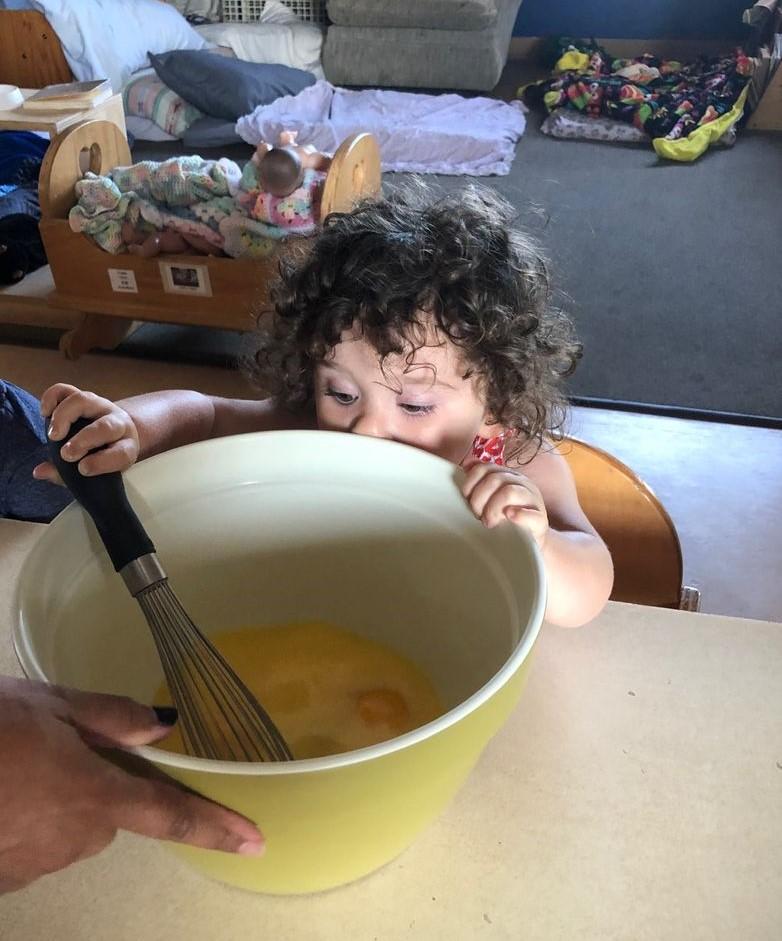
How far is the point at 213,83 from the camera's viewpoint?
3.26m

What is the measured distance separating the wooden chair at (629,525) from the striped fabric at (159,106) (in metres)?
3.01

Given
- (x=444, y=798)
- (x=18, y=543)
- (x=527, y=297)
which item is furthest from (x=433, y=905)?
(x=527, y=297)

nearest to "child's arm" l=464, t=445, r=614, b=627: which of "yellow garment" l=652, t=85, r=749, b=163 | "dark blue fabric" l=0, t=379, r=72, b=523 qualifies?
"dark blue fabric" l=0, t=379, r=72, b=523

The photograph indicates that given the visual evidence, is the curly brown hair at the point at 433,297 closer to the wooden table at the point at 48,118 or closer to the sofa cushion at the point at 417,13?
the wooden table at the point at 48,118

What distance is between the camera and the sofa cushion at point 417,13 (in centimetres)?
354

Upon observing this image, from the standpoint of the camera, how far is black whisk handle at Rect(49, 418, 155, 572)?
1.41ft

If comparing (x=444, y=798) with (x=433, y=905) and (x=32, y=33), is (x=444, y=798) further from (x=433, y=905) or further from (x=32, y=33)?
(x=32, y=33)

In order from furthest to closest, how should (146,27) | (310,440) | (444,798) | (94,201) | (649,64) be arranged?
(649,64), (146,27), (94,201), (310,440), (444,798)

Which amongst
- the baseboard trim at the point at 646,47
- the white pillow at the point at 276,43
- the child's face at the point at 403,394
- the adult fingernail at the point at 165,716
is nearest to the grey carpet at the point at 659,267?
the white pillow at the point at 276,43

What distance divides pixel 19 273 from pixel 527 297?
5.84 feet

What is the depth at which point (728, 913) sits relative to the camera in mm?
423

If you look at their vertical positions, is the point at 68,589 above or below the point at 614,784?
above

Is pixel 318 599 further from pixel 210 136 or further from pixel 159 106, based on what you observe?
pixel 159 106

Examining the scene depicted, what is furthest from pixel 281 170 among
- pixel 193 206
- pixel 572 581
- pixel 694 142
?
pixel 694 142
